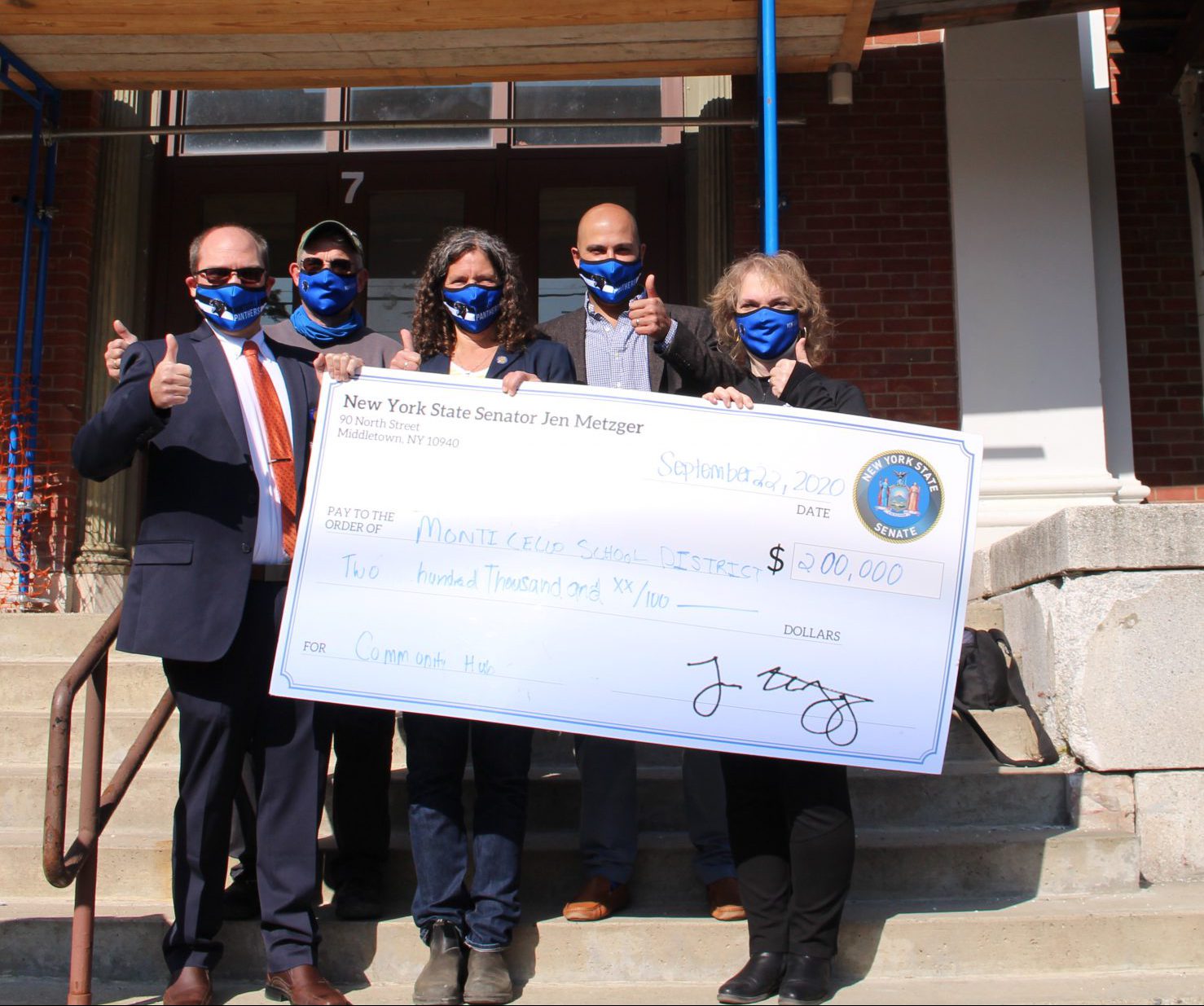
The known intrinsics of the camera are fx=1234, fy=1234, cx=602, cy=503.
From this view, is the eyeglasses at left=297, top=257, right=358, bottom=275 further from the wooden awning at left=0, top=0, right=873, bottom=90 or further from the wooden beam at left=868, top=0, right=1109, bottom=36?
the wooden beam at left=868, top=0, right=1109, bottom=36

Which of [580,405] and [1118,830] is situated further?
[1118,830]

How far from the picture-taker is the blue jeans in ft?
10.4

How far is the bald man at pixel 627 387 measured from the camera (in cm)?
352

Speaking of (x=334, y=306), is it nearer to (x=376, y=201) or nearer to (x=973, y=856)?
(x=973, y=856)

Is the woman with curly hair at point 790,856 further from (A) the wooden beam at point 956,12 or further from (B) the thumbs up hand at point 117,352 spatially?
(A) the wooden beam at point 956,12

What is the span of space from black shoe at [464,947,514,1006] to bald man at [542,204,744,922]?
1.18 ft

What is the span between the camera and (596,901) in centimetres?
351

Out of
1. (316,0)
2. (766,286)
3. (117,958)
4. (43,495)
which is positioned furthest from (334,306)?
(43,495)

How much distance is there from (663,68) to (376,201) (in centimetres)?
208

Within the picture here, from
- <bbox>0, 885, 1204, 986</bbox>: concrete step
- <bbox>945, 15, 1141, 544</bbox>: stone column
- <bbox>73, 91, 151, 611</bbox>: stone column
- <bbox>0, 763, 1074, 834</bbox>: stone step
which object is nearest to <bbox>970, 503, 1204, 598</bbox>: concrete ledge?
<bbox>0, 763, 1074, 834</bbox>: stone step

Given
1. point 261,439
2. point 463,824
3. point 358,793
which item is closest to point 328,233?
point 261,439

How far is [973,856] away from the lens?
386 centimetres

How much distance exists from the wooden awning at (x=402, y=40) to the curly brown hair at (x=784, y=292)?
267 cm

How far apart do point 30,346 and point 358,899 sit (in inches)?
179
